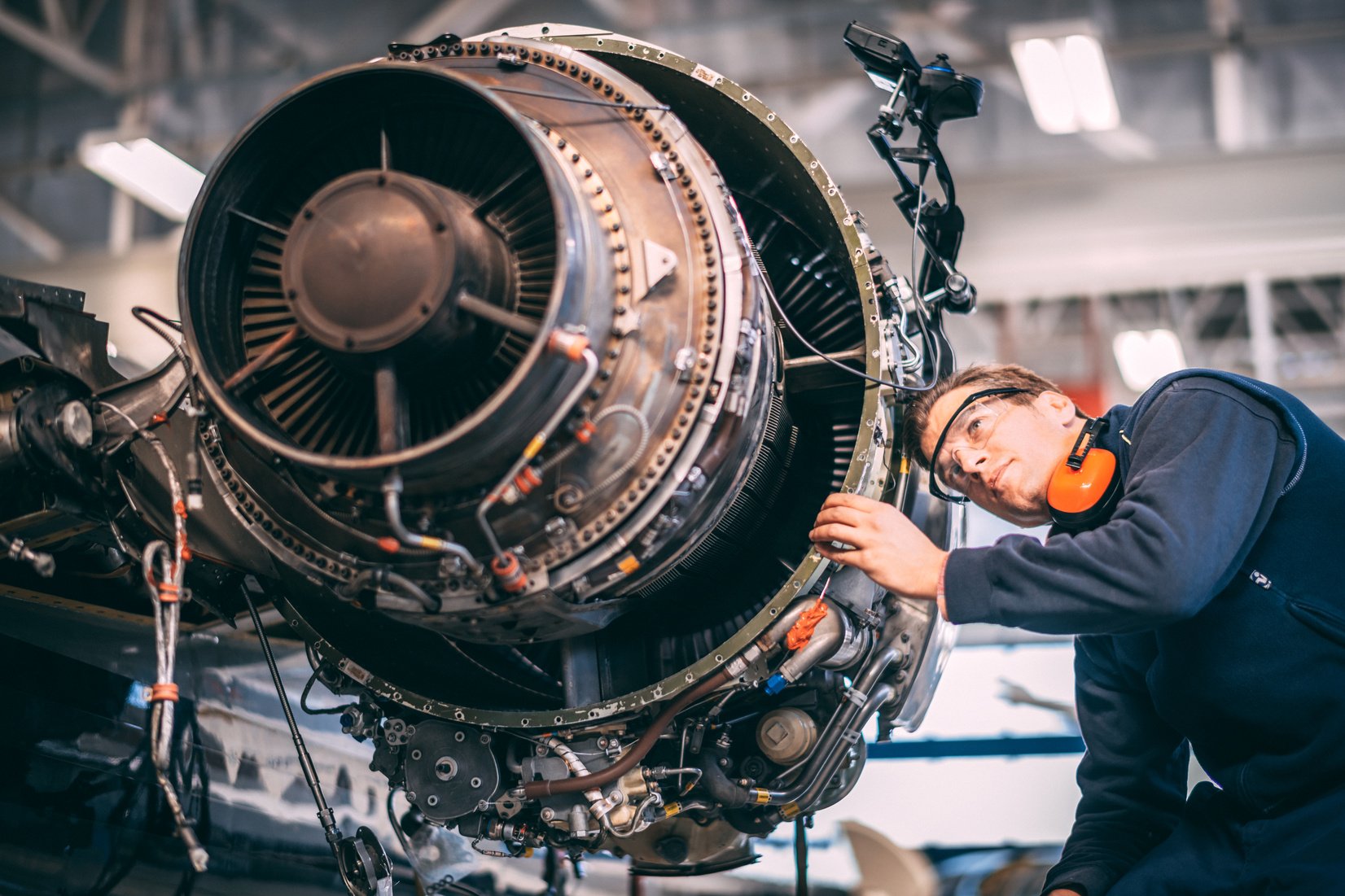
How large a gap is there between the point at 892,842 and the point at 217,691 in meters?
2.33

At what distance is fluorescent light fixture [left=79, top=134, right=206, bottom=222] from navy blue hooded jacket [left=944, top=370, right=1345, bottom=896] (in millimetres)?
8654

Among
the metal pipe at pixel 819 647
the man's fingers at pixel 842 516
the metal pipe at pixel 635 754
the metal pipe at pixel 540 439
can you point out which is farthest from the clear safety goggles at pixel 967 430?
the metal pipe at pixel 540 439

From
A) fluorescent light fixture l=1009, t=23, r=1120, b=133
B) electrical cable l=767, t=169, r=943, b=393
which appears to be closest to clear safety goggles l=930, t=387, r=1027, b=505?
electrical cable l=767, t=169, r=943, b=393

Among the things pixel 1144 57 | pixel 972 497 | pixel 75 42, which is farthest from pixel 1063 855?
pixel 75 42

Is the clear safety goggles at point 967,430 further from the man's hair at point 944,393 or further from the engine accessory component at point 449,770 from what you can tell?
the engine accessory component at point 449,770

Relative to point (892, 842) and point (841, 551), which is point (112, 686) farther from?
point (892, 842)

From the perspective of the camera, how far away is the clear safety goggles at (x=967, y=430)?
282 cm

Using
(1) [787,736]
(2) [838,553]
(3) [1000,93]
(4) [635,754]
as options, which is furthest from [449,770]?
(3) [1000,93]

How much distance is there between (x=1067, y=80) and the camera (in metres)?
8.02

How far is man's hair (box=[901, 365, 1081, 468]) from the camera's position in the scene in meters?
2.88

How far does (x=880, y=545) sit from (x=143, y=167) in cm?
882

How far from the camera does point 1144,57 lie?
9.02 metres

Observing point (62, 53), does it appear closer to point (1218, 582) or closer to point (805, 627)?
point (805, 627)

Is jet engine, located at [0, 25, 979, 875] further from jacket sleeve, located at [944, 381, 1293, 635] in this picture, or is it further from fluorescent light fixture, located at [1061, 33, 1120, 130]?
fluorescent light fixture, located at [1061, 33, 1120, 130]
